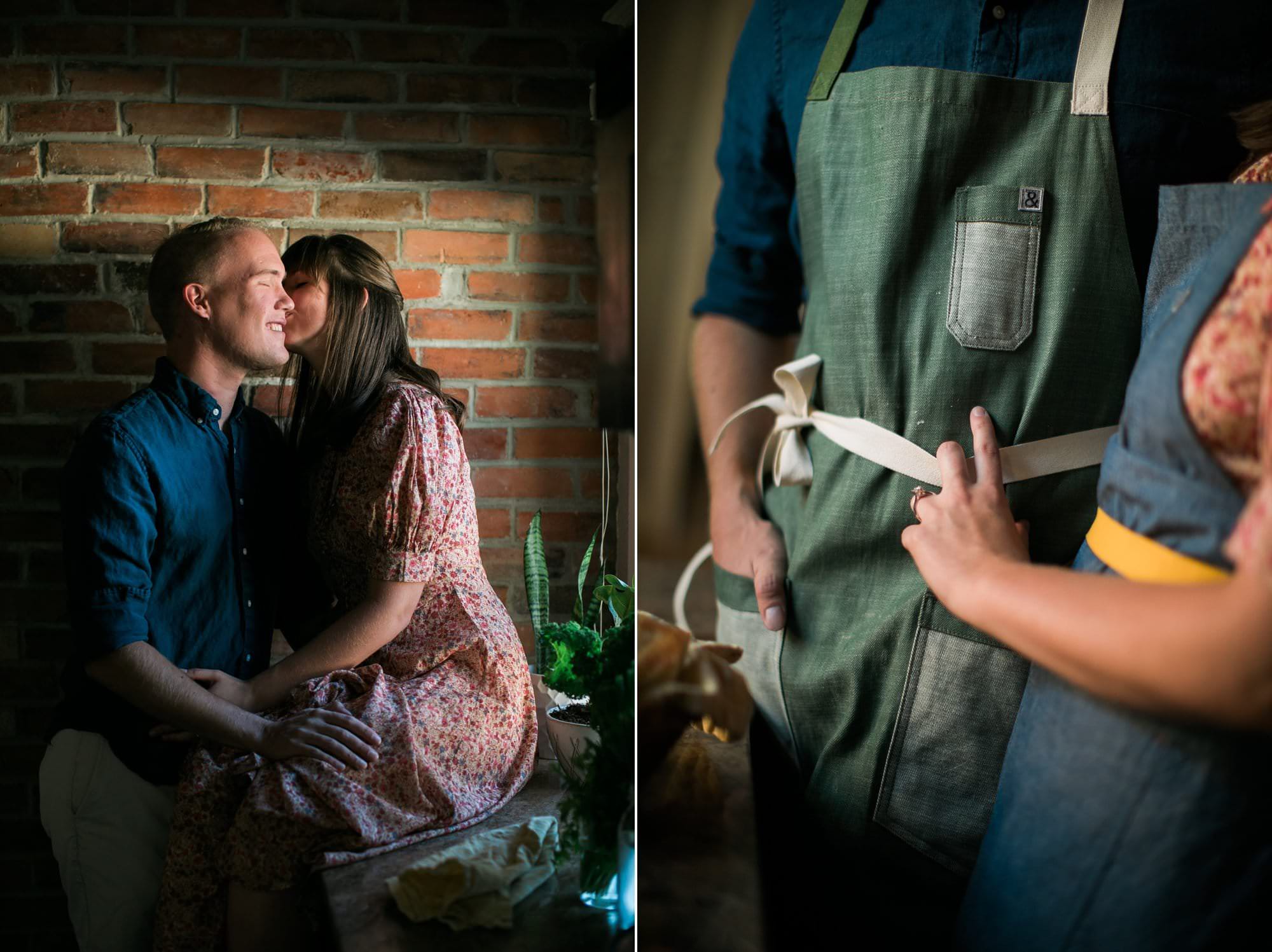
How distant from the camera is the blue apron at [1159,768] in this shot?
0.32 metres

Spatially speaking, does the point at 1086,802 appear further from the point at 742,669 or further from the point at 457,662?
the point at 457,662

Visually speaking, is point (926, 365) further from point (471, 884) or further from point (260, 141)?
point (260, 141)

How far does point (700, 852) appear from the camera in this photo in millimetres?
528

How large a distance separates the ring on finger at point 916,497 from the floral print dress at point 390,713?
2.00ft

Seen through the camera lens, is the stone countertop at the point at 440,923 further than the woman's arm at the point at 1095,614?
Yes

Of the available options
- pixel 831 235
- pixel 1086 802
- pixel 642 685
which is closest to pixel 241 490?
pixel 642 685

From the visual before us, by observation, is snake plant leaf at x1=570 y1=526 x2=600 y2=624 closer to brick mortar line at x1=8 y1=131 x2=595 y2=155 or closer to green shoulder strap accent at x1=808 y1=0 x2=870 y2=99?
brick mortar line at x1=8 y1=131 x2=595 y2=155

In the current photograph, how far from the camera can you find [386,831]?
0.86 meters

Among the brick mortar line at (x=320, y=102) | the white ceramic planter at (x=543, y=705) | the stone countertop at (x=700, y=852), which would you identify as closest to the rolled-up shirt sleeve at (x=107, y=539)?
the brick mortar line at (x=320, y=102)

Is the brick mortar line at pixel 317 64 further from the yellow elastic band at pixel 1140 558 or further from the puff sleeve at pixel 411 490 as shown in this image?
the yellow elastic band at pixel 1140 558

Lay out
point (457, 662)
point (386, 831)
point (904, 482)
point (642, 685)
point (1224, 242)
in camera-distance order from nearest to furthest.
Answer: point (1224, 242)
point (904, 482)
point (642, 685)
point (386, 831)
point (457, 662)

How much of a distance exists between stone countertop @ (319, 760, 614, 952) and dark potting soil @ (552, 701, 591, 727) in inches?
8.2

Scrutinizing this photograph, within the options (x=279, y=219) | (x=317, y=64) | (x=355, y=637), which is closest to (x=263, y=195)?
(x=279, y=219)

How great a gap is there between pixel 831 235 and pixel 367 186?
2.16 ft
